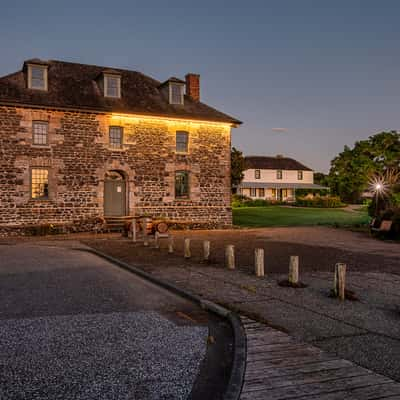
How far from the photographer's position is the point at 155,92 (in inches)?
1124

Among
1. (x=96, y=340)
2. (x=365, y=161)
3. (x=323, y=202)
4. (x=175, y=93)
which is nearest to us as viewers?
(x=96, y=340)

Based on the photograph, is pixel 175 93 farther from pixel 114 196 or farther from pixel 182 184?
pixel 114 196

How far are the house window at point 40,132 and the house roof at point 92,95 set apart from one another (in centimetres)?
108

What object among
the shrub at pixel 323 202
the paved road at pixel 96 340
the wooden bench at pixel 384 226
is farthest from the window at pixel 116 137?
the shrub at pixel 323 202

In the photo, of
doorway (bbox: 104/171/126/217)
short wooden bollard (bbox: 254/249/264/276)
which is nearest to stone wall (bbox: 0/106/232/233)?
doorway (bbox: 104/171/126/217)

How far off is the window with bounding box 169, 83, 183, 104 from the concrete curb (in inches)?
716

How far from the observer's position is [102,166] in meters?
25.2

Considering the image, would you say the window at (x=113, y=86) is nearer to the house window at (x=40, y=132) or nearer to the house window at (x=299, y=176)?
the house window at (x=40, y=132)

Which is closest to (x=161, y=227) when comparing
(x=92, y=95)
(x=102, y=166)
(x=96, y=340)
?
(x=102, y=166)

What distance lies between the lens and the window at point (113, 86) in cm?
2631

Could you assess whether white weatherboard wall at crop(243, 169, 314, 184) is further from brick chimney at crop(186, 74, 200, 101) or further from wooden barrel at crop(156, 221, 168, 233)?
wooden barrel at crop(156, 221, 168, 233)

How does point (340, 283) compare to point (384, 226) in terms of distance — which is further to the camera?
point (384, 226)

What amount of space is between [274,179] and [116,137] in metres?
44.8

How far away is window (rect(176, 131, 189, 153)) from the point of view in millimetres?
27422
